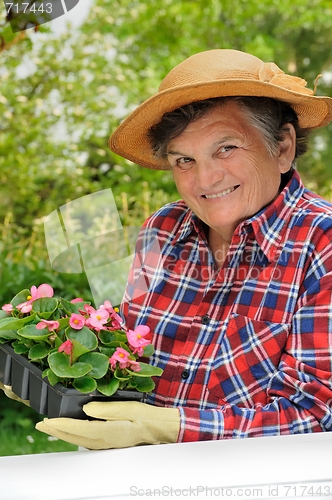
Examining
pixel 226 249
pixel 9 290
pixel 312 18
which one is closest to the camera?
pixel 226 249

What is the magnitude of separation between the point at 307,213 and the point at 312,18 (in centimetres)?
556

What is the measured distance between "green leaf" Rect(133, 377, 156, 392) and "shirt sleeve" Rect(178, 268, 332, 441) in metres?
0.08

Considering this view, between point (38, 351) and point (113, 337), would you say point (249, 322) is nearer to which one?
point (113, 337)

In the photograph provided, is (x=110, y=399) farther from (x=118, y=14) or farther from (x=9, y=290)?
(x=118, y=14)

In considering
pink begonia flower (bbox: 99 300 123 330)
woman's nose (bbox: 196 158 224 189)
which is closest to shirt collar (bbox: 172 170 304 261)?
woman's nose (bbox: 196 158 224 189)

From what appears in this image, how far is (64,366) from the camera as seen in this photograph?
3.87 ft

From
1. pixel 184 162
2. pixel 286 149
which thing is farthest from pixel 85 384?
pixel 286 149

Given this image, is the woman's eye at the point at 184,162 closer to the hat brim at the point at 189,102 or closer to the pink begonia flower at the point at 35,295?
the hat brim at the point at 189,102

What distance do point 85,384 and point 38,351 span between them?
0.40ft

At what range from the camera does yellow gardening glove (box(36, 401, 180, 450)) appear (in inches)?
46.0

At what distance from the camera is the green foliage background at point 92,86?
5625mm

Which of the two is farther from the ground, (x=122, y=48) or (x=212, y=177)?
(x=212, y=177)

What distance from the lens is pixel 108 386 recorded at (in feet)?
3.98

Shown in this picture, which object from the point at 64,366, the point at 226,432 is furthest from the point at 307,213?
the point at 64,366
